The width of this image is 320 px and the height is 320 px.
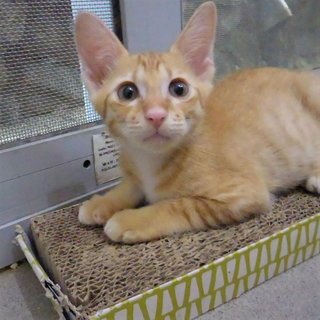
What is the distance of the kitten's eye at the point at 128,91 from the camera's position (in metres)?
0.79

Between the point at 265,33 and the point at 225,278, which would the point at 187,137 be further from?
the point at 265,33

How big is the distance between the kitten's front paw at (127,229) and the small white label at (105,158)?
0.31 meters

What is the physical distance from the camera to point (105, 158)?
1132mm

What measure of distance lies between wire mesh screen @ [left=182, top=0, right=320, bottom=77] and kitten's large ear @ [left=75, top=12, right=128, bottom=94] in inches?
17.0

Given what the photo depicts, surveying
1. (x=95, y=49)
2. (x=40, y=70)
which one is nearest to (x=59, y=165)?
(x=40, y=70)

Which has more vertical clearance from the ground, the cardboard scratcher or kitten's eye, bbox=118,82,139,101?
kitten's eye, bbox=118,82,139,101

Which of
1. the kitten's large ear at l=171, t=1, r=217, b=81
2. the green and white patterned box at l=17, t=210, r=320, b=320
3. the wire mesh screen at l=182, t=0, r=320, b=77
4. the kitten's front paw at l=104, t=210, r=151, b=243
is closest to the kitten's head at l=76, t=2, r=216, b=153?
the kitten's large ear at l=171, t=1, r=217, b=81

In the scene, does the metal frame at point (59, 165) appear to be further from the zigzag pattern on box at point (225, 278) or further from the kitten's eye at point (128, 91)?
the zigzag pattern on box at point (225, 278)

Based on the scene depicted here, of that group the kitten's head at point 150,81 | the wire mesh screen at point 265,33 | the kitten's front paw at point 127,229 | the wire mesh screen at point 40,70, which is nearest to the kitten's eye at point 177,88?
the kitten's head at point 150,81

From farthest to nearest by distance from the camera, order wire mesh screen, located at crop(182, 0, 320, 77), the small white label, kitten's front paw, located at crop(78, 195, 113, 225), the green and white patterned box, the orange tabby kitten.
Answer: wire mesh screen, located at crop(182, 0, 320, 77), the small white label, kitten's front paw, located at crop(78, 195, 113, 225), the orange tabby kitten, the green and white patterned box

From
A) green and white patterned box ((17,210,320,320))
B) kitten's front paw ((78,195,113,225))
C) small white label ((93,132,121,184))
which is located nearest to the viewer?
green and white patterned box ((17,210,320,320))

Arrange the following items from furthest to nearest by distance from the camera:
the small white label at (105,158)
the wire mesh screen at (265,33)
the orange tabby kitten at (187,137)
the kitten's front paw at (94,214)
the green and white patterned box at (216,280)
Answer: the wire mesh screen at (265,33) → the small white label at (105,158) → the kitten's front paw at (94,214) → the orange tabby kitten at (187,137) → the green and white patterned box at (216,280)

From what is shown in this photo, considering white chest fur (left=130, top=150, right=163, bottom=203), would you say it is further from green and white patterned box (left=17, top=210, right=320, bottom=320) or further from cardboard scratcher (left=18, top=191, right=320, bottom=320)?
green and white patterned box (left=17, top=210, right=320, bottom=320)

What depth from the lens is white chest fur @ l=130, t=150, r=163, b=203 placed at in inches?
34.9
